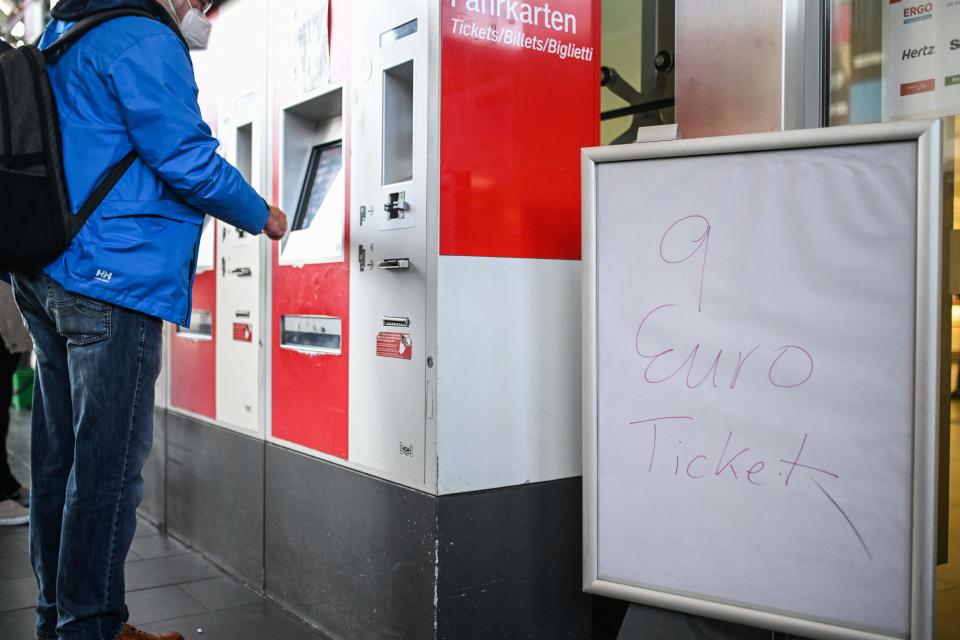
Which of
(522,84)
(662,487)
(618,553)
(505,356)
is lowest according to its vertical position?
(618,553)

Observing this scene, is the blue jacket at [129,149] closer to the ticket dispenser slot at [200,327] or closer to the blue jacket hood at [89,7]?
the blue jacket hood at [89,7]

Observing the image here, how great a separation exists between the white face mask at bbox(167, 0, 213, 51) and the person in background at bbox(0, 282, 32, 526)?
1877mm

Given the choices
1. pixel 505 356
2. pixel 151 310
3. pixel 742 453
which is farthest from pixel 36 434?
pixel 742 453

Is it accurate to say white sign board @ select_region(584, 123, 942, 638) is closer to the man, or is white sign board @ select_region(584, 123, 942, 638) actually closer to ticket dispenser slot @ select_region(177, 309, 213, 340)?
the man

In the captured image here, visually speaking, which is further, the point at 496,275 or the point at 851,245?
the point at 496,275

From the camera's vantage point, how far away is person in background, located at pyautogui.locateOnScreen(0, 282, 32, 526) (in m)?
3.85

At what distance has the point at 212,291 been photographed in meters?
3.58

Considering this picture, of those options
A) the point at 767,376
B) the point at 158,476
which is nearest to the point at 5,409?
the point at 158,476

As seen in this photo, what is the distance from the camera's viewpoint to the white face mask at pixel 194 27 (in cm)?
250

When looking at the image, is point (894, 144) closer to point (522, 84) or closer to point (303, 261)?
point (522, 84)

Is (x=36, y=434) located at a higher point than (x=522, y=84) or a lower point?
lower

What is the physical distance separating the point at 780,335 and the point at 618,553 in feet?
2.04

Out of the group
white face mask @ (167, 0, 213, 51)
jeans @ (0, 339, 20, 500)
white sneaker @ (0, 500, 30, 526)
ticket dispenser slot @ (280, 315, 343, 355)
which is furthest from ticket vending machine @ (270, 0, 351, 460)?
jeans @ (0, 339, 20, 500)

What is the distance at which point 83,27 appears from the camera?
6.78 feet
